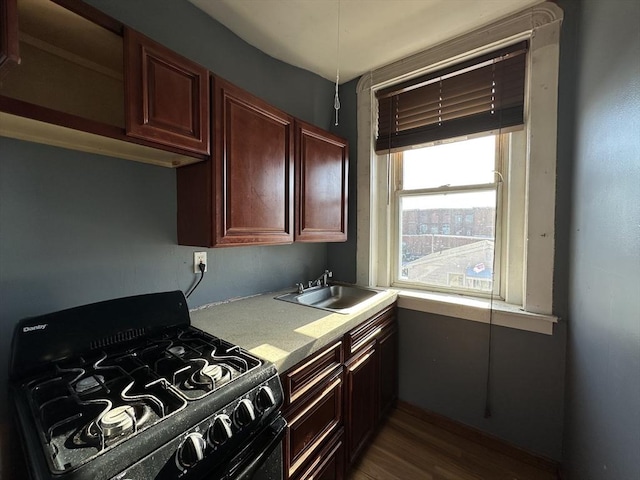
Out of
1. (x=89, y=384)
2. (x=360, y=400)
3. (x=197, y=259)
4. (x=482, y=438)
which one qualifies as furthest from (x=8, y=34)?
(x=482, y=438)

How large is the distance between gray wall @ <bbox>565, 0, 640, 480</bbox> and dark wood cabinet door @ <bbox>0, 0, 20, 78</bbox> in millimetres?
1612

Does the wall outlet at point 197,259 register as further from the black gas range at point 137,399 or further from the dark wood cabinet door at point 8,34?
the dark wood cabinet door at point 8,34

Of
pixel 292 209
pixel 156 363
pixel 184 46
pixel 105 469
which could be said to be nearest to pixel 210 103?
pixel 184 46

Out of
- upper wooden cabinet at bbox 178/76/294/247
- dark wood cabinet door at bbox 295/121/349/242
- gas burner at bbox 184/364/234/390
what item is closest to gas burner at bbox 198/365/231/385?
gas burner at bbox 184/364/234/390

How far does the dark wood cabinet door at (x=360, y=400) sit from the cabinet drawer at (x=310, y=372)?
14 cm

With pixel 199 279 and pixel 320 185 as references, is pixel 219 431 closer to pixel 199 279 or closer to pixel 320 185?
pixel 199 279

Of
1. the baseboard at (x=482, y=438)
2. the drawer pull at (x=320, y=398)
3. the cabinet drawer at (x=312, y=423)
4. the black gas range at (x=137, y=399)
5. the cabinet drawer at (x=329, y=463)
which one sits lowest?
the baseboard at (x=482, y=438)

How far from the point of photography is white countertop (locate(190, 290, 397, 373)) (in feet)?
3.43

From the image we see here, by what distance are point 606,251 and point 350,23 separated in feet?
5.43

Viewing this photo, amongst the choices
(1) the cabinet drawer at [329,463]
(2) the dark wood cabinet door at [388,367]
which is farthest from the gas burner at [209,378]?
(2) the dark wood cabinet door at [388,367]

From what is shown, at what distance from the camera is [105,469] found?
53 cm

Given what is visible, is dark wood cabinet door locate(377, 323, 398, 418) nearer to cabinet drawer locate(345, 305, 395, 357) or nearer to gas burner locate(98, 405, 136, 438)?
cabinet drawer locate(345, 305, 395, 357)

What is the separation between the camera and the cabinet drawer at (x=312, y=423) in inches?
41.3

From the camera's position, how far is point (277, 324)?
1276 millimetres
